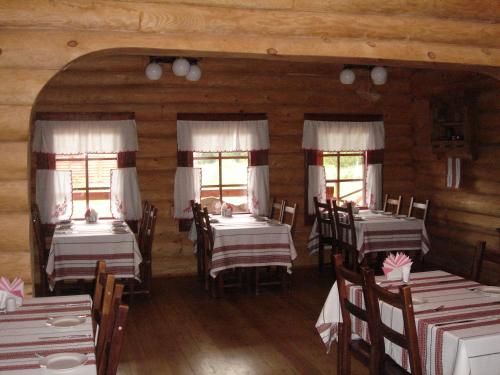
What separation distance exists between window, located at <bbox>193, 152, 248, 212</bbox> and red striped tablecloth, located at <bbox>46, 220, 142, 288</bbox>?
70.7 inches

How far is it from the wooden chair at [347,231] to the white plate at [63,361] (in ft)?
14.5

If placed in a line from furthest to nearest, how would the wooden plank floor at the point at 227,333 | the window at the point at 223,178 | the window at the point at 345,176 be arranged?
1. the window at the point at 345,176
2. the window at the point at 223,178
3. the wooden plank floor at the point at 227,333

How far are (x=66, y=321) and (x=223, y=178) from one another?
475 cm

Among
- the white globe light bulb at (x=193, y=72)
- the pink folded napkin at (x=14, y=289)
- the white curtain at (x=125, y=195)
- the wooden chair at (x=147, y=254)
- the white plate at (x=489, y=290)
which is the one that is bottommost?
the wooden chair at (x=147, y=254)

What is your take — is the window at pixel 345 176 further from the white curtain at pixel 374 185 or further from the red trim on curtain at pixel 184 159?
the red trim on curtain at pixel 184 159

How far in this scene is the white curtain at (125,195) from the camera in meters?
7.04

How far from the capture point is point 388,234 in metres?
6.73

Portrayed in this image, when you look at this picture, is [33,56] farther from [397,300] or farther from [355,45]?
[397,300]

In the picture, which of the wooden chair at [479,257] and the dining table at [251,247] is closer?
the wooden chair at [479,257]

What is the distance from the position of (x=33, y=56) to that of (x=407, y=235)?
4.66m

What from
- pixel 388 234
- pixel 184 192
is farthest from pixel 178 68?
pixel 388 234

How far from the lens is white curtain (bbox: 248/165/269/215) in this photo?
7.52 m

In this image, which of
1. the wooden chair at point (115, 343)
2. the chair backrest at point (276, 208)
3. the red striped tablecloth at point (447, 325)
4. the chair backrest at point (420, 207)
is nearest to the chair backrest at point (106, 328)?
the wooden chair at point (115, 343)

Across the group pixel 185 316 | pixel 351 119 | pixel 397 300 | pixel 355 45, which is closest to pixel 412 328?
pixel 397 300
